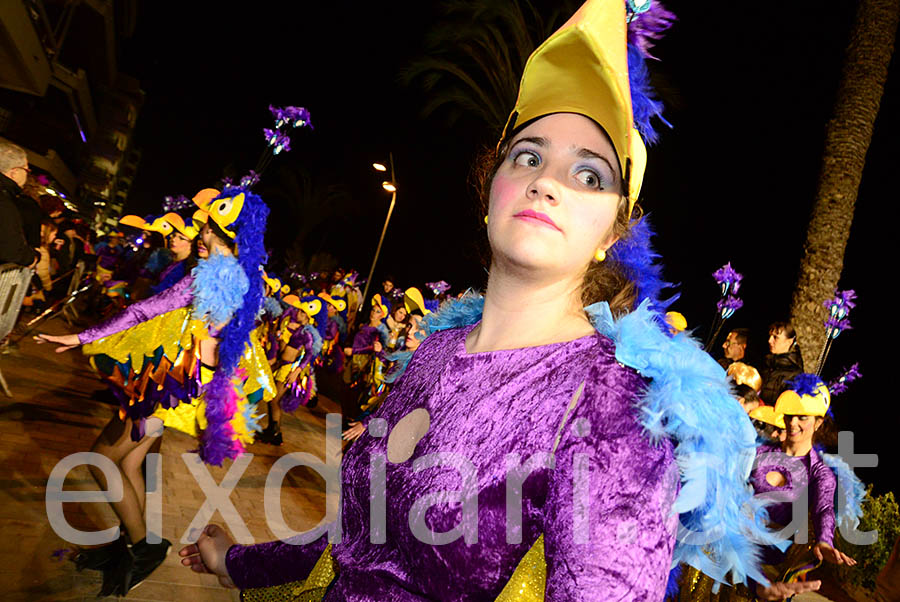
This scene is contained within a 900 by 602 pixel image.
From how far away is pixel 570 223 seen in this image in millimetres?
1158

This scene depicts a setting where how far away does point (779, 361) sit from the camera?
5785 mm

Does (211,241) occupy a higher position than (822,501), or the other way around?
(211,241)

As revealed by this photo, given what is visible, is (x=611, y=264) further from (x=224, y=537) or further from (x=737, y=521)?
(x=224, y=537)

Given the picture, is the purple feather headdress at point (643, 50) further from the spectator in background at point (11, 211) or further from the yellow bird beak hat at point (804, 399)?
the spectator in background at point (11, 211)

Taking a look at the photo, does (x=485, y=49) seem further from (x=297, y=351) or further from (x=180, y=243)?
(x=180, y=243)

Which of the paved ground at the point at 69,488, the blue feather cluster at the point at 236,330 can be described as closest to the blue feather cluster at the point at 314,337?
the paved ground at the point at 69,488

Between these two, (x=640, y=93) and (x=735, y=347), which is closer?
(x=640, y=93)

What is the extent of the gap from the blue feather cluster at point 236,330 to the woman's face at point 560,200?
3654mm

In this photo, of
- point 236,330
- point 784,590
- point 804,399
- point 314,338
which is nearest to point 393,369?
point 236,330

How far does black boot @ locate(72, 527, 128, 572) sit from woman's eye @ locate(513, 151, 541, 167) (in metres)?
3.53

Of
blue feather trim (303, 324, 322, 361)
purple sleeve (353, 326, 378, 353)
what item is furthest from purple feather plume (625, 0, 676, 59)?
purple sleeve (353, 326, 378, 353)

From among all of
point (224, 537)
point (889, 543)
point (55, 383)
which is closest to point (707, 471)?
point (224, 537)

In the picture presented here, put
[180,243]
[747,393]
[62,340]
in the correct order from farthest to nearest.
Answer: [747,393] < [180,243] < [62,340]

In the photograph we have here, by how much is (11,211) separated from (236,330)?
2298mm
